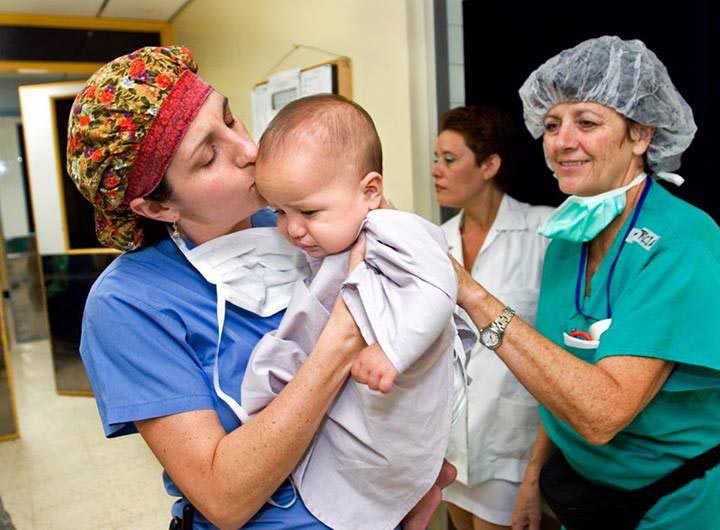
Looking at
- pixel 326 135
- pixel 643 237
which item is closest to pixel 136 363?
pixel 326 135

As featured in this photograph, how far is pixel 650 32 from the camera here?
5.22 ft

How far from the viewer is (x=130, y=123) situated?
0.92 meters

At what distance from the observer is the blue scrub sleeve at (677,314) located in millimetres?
1141

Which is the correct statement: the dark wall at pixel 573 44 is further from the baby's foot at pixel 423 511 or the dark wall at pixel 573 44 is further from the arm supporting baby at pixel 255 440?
the arm supporting baby at pixel 255 440

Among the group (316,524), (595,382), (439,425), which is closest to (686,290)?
(595,382)

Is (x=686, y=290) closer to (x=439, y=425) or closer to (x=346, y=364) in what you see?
(x=439, y=425)

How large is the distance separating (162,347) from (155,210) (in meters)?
0.25

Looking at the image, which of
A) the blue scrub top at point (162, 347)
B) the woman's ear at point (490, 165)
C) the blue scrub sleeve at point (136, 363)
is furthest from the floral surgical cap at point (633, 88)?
the blue scrub sleeve at point (136, 363)

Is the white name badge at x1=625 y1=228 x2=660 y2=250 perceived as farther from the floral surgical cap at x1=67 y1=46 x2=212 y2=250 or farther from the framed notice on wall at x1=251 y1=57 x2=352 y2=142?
the framed notice on wall at x1=251 y1=57 x2=352 y2=142

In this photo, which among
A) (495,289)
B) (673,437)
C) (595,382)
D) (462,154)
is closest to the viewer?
(595,382)

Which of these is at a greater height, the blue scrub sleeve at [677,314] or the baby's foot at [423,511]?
the blue scrub sleeve at [677,314]

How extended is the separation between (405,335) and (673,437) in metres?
0.76

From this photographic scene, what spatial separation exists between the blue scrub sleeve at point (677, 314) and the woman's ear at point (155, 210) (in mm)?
865

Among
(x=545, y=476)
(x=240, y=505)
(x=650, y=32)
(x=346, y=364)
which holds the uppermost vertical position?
(x=650, y=32)
